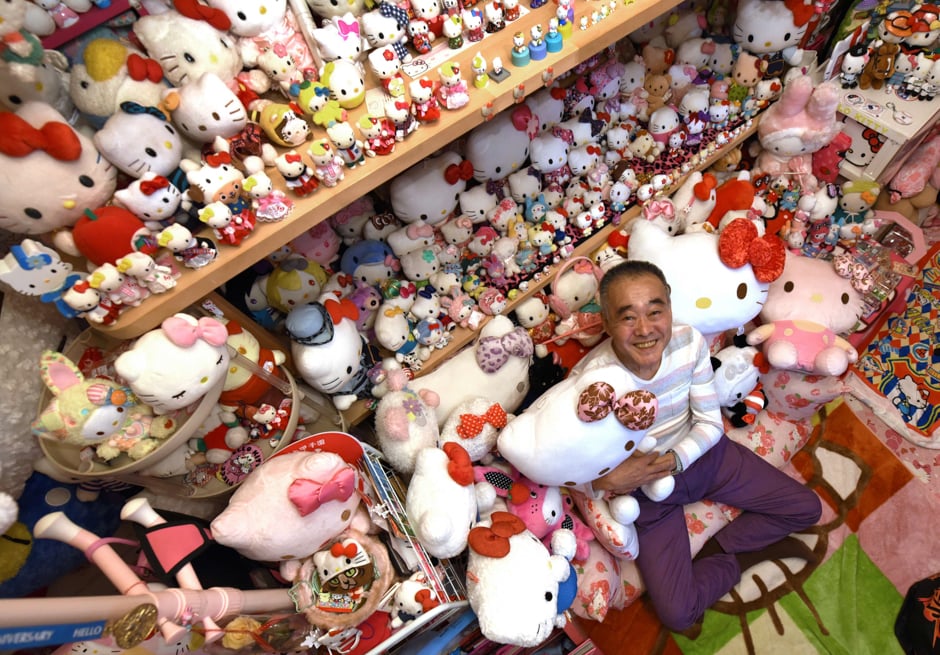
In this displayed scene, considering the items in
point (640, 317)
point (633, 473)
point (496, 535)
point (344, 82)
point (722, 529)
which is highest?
point (344, 82)

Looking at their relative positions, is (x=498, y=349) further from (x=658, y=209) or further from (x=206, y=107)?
(x=206, y=107)

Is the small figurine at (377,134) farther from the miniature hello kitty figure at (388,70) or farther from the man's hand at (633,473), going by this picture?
the man's hand at (633,473)

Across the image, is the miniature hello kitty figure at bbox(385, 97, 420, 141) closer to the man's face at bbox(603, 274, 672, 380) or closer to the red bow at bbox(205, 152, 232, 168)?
the red bow at bbox(205, 152, 232, 168)

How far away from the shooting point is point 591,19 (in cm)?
130

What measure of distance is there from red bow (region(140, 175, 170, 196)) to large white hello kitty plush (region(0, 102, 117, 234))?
0.23 feet

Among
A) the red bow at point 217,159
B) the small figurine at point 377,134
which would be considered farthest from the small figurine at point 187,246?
the small figurine at point 377,134

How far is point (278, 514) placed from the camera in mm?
1137

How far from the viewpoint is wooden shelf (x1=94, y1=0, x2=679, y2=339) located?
1010 mm

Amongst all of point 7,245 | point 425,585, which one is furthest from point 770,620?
point 7,245

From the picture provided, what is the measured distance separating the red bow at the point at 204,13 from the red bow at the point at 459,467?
1020 mm

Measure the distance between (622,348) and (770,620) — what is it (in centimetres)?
106

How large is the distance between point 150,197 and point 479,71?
69 cm

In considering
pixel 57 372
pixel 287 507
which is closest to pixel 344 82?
pixel 57 372

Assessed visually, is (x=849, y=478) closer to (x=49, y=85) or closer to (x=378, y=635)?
(x=378, y=635)
